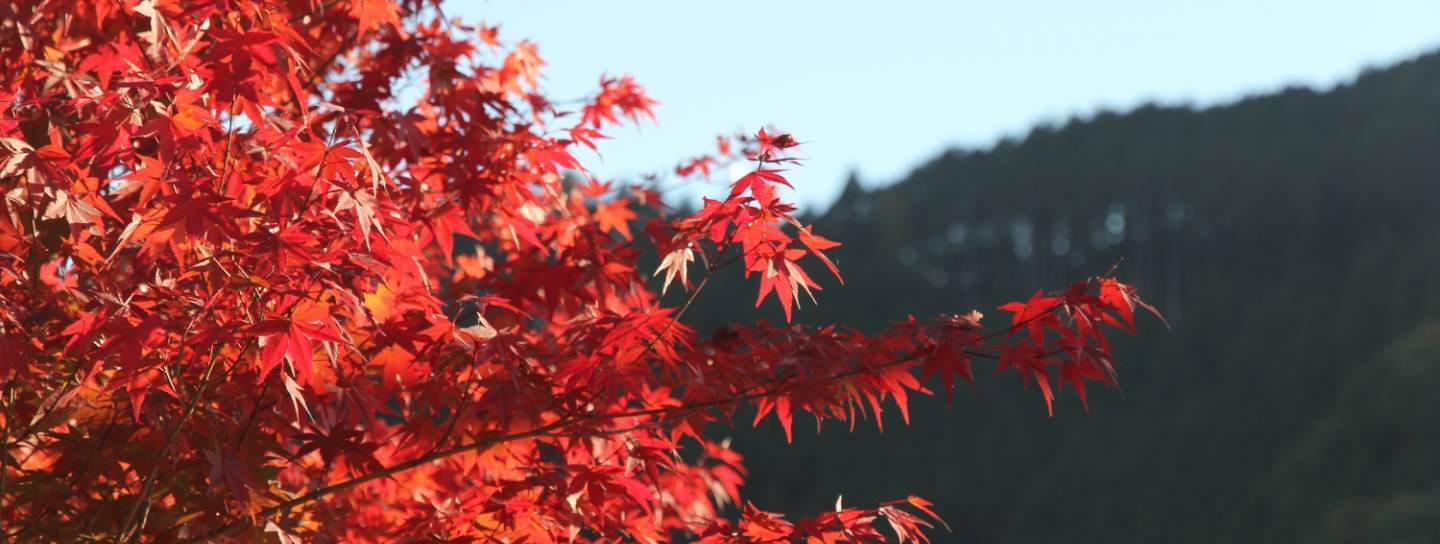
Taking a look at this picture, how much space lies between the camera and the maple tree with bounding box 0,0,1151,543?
2.54 m

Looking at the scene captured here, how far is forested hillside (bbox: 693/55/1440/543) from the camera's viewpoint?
29000 mm

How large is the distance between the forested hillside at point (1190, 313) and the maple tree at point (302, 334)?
2168cm

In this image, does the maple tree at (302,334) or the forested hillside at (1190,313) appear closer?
the maple tree at (302,334)

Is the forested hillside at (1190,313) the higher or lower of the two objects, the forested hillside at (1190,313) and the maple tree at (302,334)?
the lower

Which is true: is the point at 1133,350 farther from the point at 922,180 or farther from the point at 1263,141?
the point at 922,180

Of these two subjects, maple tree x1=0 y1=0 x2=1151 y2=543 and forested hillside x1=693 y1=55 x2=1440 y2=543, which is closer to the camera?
maple tree x1=0 y1=0 x2=1151 y2=543

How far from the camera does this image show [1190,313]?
45625 millimetres

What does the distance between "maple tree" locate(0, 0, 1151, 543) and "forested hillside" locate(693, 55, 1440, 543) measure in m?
21.7

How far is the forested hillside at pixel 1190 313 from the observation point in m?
29.0

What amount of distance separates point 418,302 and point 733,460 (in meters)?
1.52

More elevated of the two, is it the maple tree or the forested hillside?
the maple tree

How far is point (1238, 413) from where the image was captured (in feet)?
117

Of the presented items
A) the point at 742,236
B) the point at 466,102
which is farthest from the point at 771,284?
the point at 466,102

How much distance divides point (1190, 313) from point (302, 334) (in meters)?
46.3
